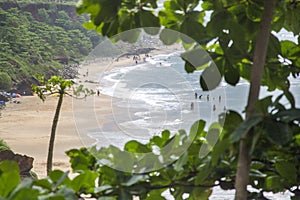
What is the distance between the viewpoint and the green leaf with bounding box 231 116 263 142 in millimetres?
184

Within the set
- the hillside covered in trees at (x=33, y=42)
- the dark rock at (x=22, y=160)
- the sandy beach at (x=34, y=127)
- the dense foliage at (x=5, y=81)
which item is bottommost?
the sandy beach at (x=34, y=127)

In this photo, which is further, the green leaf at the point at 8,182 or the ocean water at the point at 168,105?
the ocean water at the point at 168,105

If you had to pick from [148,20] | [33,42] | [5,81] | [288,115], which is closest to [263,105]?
[288,115]

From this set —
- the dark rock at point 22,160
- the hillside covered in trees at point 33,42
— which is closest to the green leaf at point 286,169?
the dark rock at point 22,160

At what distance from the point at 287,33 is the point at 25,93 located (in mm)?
5069

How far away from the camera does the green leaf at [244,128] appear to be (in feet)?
0.60

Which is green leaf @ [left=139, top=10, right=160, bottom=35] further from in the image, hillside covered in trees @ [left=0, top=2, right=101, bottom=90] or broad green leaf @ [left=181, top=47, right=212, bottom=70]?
hillside covered in trees @ [left=0, top=2, right=101, bottom=90]

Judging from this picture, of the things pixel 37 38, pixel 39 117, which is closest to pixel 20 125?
pixel 39 117

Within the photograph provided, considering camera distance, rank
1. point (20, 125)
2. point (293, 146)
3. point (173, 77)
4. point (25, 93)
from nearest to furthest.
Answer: point (293, 146)
point (173, 77)
point (20, 125)
point (25, 93)

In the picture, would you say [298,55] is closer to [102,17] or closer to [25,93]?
[102,17]

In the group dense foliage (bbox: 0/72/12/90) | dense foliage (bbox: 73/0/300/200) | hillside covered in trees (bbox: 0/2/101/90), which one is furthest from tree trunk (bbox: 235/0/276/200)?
dense foliage (bbox: 0/72/12/90)

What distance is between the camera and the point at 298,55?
316mm

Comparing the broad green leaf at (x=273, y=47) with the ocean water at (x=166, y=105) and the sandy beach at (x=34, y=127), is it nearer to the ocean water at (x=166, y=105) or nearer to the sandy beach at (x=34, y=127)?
the ocean water at (x=166, y=105)

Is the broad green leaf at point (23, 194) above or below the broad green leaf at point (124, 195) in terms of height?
above
